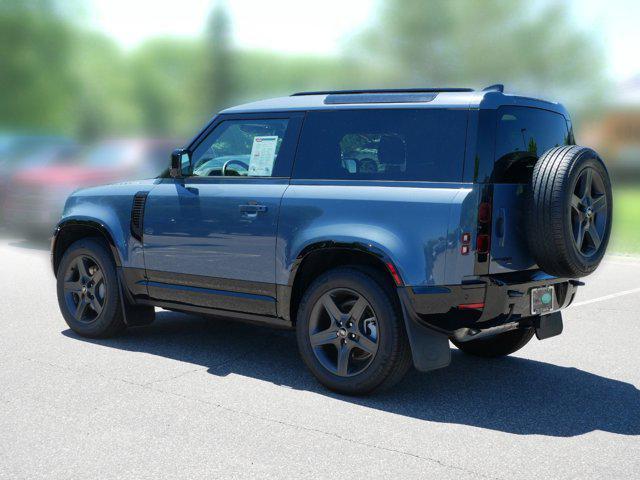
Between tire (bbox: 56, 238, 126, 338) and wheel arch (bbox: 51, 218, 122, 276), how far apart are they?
0.33ft

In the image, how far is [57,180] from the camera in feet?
47.4

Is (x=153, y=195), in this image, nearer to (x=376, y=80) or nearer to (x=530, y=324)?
(x=530, y=324)

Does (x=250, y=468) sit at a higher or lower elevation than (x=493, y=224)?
lower

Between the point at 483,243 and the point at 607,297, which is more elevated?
the point at 483,243

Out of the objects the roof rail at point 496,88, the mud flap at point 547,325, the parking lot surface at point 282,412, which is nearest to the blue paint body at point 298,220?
the roof rail at point 496,88

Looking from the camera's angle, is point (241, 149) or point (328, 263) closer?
point (328, 263)

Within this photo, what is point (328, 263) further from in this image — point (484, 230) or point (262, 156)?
point (484, 230)

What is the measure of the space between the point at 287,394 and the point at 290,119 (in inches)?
73.1

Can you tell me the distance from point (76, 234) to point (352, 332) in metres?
2.96

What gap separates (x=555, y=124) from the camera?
565cm

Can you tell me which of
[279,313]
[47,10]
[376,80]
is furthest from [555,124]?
[376,80]

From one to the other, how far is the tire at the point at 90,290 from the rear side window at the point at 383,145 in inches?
78.6

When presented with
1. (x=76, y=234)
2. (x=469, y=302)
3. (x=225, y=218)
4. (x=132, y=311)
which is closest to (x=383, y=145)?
(x=469, y=302)

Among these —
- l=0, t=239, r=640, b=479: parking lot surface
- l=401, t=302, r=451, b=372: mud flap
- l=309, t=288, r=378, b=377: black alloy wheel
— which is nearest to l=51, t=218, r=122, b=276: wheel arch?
l=0, t=239, r=640, b=479: parking lot surface
